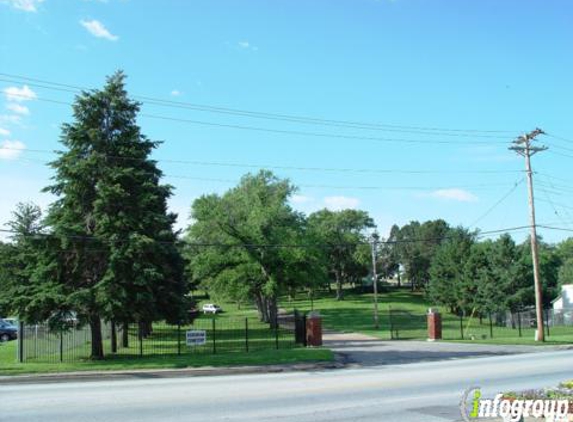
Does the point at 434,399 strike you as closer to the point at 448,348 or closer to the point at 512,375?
the point at 512,375

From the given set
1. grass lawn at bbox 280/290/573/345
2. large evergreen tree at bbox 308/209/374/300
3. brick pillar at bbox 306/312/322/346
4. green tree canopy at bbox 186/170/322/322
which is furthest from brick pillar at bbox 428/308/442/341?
large evergreen tree at bbox 308/209/374/300

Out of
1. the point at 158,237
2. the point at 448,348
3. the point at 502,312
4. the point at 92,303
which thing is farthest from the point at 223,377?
the point at 502,312

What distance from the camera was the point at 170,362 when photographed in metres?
22.5

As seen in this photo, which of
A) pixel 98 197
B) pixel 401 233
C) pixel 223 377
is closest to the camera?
pixel 223 377

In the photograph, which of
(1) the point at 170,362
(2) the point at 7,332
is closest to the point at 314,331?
(1) the point at 170,362

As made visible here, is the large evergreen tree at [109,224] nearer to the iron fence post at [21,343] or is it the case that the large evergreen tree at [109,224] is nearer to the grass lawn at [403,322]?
the iron fence post at [21,343]

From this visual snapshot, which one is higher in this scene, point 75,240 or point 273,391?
point 75,240

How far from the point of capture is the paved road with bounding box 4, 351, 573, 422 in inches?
437

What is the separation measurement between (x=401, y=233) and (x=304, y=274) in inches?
4389

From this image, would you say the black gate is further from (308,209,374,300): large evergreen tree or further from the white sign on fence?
(308,209,374,300): large evergreen tree

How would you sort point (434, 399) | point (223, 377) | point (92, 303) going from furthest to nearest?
point (92, 303), point (223, 377), point (434, 399)

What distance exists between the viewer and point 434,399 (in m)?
12.9

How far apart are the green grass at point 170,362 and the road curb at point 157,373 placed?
2.47 feet

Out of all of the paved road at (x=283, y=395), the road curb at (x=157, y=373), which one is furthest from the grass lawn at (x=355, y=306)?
the paved road at (x=283, y=395)
